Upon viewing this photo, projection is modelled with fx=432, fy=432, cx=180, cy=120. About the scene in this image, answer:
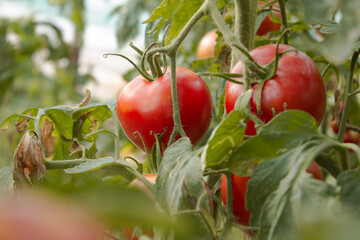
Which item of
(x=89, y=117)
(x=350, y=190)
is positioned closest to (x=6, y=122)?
(x=89, y=117)

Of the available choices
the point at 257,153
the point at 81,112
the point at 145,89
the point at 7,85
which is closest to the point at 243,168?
the point at 257,153

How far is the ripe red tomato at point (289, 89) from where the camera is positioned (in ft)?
1.28

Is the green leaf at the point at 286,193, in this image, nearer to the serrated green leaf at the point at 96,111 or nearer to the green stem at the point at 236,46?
the green stem at the point at 236,46

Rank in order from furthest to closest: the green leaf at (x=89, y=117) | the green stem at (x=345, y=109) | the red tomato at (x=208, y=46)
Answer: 1. the red tomato at (x=208, y=46)
2. the green leaf at (x=89, y=117)
3. the green stem at (x=345, y=109)

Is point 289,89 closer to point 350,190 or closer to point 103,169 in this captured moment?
point 350,190

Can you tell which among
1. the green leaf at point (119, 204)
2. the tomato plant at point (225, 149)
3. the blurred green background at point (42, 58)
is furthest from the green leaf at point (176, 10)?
the blurred green background at point (42, 58)

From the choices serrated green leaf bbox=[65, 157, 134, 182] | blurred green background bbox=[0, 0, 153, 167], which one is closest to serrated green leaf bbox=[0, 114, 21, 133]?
serrated green leaf bbox=[65, 157, 134, 182]

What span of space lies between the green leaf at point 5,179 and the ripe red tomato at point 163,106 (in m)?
0.15

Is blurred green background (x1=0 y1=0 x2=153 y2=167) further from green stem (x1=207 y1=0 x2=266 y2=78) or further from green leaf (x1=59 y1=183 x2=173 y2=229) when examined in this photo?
green leaf (x1=59 y1=183 x2=173 y2=229)

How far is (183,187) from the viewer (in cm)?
34

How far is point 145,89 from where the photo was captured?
0.50 m

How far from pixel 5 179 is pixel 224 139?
11.7 inches

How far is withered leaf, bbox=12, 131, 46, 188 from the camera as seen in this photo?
0.44 m

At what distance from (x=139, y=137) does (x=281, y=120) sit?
228 millimetres
